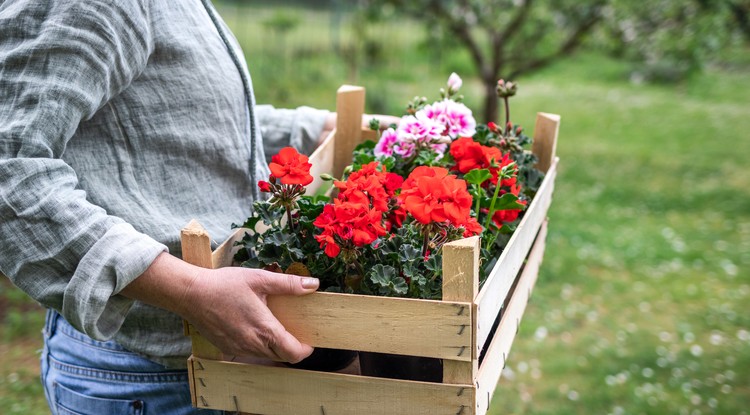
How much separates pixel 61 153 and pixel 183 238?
0.23m

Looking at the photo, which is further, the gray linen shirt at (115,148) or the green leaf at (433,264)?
the green leaf at (433,264)

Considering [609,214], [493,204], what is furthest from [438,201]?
[609,214]

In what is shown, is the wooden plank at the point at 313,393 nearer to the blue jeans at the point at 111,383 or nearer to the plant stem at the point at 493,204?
the blue jeans at the point at 111,383

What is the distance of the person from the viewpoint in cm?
117

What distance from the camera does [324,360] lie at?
1.36 m

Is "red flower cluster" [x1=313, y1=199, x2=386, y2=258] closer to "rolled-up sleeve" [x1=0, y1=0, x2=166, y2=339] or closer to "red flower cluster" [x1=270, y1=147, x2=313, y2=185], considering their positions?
"red flower cluster" [x1=270, y1=147, x2=313, y2=185]

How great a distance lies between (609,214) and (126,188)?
687cm

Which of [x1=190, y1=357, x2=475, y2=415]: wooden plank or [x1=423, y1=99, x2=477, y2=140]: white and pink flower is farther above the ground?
[x1=423, y1=99, x2=477, y2=140]: white and pink flower

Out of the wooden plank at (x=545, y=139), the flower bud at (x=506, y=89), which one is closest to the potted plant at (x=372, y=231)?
the flower bud at (x=506, y=89)

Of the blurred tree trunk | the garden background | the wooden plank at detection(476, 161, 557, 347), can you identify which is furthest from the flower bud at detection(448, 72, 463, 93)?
the blurred tree trunk

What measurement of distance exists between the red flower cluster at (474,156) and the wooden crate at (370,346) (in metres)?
0.35

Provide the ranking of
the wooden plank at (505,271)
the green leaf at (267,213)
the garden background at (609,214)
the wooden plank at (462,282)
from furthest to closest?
1. the garden background at (609,214)
2. the green leaf at (267,213)
3. the wooden plank at (505,271)
4. the wooden plank at (462,282)

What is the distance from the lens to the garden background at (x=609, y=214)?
4.42m

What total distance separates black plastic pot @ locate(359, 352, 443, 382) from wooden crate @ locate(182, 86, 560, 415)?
9cm
